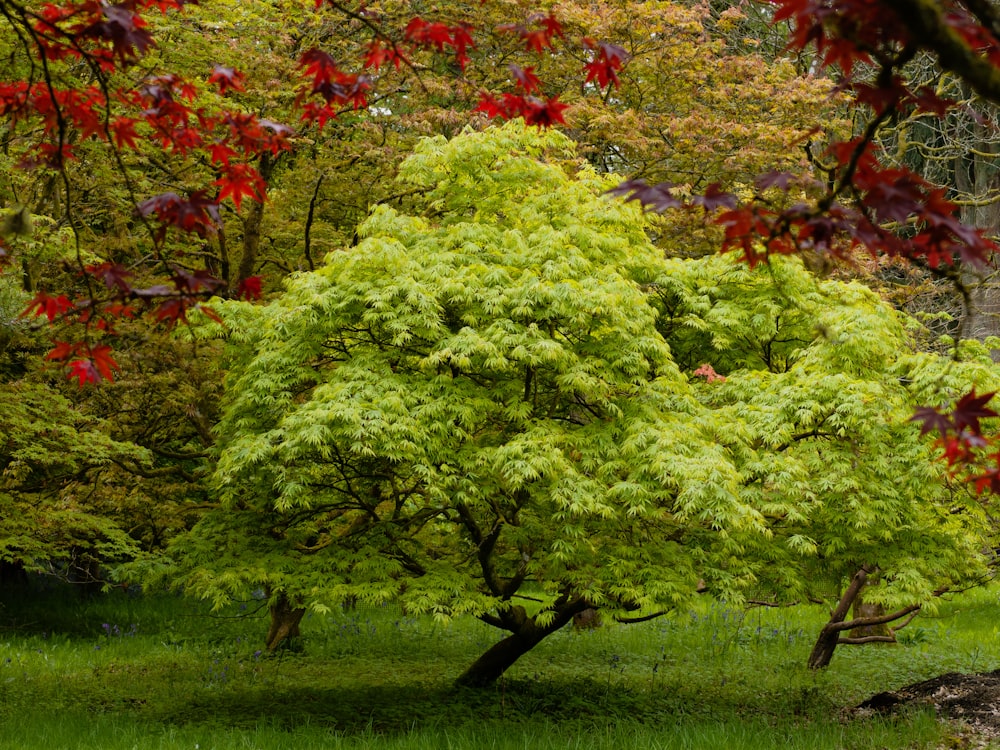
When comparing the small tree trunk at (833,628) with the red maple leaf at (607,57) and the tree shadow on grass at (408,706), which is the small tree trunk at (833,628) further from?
the red maple leaf at (607,57)

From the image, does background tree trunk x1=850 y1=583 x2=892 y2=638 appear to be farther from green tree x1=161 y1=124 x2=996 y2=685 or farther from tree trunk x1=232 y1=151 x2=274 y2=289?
tree trunk x1=232 y1=151 x2=274 y2=289

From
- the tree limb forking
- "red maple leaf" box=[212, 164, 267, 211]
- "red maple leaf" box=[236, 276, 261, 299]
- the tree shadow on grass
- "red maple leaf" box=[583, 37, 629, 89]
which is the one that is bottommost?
the tree shadow on grass

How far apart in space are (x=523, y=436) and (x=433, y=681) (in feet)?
14.8

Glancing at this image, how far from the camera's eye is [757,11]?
701 inches

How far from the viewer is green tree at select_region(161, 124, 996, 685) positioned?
23.5 feet

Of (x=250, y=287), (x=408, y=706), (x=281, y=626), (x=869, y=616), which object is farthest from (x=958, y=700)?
(x=250, y=287)

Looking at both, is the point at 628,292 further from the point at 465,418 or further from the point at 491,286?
the point at 465,418

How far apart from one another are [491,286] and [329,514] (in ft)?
9.94

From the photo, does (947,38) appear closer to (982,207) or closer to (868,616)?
(868,616)

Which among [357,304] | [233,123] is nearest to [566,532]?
[357,304]

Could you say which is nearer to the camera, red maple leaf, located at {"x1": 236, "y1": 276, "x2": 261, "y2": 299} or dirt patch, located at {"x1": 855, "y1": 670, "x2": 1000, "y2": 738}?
red maple leaf, located at {"x1": 236, "y1": 276, "x2": 261, "y2": 299}

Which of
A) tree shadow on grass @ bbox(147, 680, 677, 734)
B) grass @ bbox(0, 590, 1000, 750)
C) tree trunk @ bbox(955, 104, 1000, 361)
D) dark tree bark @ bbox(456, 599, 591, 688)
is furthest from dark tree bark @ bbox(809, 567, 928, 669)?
tree trunk @ bbox(955, 104, 1000, 361)

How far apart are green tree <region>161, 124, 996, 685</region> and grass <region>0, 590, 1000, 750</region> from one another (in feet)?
3.39

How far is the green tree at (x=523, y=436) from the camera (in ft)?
23.5
